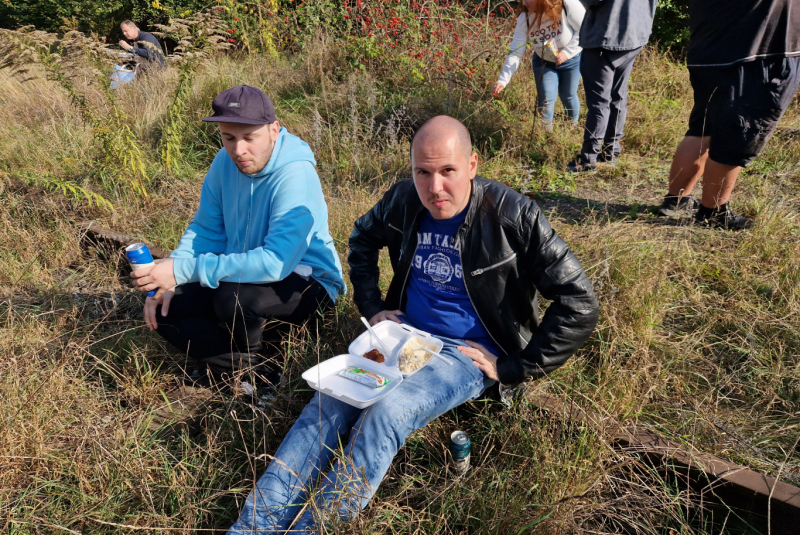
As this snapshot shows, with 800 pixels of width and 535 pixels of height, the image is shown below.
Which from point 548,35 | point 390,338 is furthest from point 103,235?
point 548,35

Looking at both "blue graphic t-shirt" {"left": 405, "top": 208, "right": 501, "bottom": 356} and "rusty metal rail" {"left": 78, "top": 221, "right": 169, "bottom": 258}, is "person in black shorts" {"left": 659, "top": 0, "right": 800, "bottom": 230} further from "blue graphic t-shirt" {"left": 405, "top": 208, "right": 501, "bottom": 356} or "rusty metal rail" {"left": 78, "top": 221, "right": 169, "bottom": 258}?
"rusty metal rail" {"left": 78, "top": 221, "right": 169, "bottom": 258}

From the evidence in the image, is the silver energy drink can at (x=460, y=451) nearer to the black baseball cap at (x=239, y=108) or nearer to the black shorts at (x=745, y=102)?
the black baseball cap at (x=239, y=108)

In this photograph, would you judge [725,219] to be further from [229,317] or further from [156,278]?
[156,278]

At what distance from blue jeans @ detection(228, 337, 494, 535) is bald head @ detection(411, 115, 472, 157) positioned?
0.96 metres

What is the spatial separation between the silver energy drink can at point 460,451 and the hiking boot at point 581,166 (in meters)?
3.79

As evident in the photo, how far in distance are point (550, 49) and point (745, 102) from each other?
7.31 ft

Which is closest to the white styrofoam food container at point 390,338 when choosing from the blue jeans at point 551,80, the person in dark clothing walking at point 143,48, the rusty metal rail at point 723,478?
the rusty metal rail at point 723,478

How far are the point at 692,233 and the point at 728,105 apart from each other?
3.12 ft

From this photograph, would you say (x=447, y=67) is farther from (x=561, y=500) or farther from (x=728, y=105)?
(x=561, y=500)

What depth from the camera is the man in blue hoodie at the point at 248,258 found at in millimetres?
2762

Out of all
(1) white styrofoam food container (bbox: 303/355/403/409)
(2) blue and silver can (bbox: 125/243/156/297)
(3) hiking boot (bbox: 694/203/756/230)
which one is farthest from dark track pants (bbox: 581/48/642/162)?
(2) blue and silver can (bbox: 125/243/156/297)

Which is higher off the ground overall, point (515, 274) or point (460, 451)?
point (515, 274)

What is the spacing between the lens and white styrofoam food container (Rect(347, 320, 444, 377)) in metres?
2.46

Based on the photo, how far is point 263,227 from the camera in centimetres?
299
